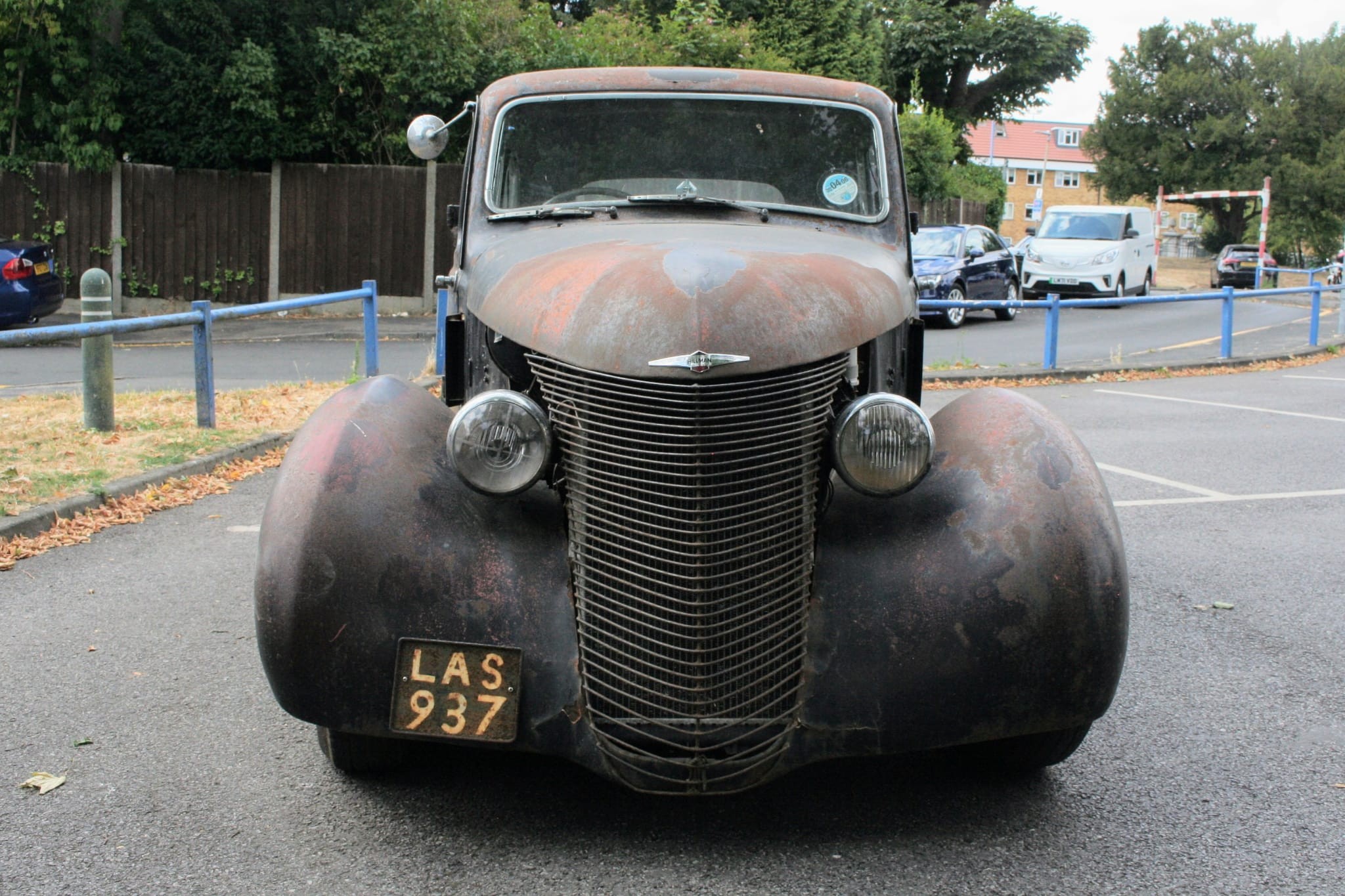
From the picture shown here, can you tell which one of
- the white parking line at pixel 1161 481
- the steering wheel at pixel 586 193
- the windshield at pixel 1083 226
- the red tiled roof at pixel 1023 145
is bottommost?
the white parking line at pixel 1161 481

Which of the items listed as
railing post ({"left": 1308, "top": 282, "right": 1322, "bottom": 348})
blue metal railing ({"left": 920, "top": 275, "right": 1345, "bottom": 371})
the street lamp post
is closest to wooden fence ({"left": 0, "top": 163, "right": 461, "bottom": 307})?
blue metal railing ({"left": 920, "top": 275, "right": 1345, "bottom": 371})

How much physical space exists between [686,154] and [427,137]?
114 cm

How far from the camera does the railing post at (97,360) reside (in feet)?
27.4

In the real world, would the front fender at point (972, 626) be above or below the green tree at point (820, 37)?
below

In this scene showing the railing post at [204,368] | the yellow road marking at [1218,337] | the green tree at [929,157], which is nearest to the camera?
the railing post at [204,368]

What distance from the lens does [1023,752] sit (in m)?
3.58

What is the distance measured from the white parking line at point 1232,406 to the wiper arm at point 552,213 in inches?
356

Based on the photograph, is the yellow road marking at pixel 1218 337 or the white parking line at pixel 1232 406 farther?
the yellow road marking at pixel 1218 337

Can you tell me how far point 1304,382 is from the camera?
Answer: 580 inches

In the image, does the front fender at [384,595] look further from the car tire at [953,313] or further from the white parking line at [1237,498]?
the car tire at [953,313]

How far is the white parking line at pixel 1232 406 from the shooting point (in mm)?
11552

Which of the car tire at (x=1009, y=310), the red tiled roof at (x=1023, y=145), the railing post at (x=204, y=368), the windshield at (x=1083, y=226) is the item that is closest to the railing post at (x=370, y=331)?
the railing post at (x=204, y=368)

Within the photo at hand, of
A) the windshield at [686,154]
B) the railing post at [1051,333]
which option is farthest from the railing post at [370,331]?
the railing post at [1051,333]

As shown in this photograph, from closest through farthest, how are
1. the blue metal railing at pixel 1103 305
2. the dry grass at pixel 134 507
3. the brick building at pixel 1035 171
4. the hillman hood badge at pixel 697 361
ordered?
the hillman hood badge at pixel 697 361 < the dry grass at pixel 134 507 < the blue metal railing at pixel 1103 305 < the brick building at pixel 1035 171
